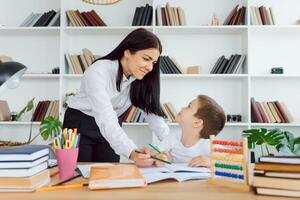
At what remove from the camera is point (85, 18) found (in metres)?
3.86

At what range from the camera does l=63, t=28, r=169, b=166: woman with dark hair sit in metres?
1.78

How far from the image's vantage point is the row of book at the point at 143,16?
150 inches

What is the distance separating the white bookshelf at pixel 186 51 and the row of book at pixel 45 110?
126 millimetres

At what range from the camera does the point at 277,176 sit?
1.05 metres

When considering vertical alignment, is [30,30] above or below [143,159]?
above

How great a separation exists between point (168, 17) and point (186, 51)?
1.50ft

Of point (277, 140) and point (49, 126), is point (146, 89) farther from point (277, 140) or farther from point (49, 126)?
point (49, 126)

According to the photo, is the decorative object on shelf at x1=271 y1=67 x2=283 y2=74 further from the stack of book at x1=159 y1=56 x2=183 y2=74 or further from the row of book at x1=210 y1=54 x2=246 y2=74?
the stack of book at x1=159 y1=56 x2=183 y2=74

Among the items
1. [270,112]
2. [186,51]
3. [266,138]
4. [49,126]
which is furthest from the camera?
[186,51]

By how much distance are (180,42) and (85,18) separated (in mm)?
1044

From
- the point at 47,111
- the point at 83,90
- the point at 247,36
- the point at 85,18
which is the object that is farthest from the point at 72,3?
the point at 83,90

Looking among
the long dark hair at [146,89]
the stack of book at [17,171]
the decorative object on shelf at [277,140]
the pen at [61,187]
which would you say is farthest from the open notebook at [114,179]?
the decorative object on shelf at [277,140]

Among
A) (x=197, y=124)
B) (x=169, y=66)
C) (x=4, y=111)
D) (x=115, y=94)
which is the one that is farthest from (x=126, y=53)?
(x=4, y=111)

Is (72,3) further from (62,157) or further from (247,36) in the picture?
(62,157)
